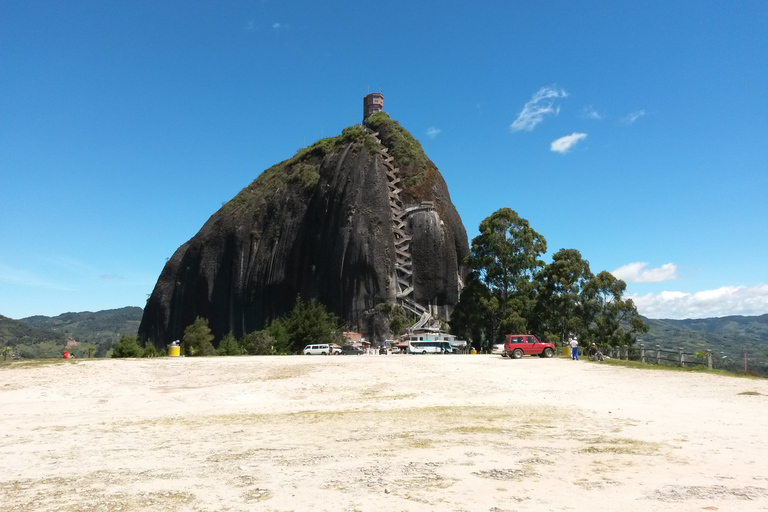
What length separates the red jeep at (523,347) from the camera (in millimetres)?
36528

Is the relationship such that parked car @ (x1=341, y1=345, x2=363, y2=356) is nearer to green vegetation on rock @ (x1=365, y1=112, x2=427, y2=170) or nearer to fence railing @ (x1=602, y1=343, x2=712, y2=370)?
fence railing @ (x1=602, y1=343, x2=712, y2=370)

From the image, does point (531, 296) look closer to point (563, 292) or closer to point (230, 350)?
point (563, 292)

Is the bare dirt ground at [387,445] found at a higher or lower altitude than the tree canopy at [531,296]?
lower

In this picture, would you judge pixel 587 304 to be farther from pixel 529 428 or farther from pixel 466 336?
pixel 529 428

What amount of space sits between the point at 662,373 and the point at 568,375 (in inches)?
154

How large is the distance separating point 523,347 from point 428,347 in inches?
535

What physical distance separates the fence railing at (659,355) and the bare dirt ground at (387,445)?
349 cm

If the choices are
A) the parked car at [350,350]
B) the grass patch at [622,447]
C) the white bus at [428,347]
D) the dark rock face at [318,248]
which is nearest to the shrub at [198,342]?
the parked car at [350,350]

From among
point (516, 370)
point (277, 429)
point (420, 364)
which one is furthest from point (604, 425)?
point (420, 364)

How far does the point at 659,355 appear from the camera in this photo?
97.8ft

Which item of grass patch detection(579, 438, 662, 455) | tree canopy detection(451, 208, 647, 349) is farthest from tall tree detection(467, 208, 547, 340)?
grass patch detection(579, 438, 662, 455)

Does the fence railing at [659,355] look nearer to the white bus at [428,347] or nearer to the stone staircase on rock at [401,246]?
the white bus at [428,347]

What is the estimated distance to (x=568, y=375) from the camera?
24375 mm

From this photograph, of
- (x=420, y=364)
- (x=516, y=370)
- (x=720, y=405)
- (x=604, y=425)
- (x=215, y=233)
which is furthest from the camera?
(x=215, y=233)
